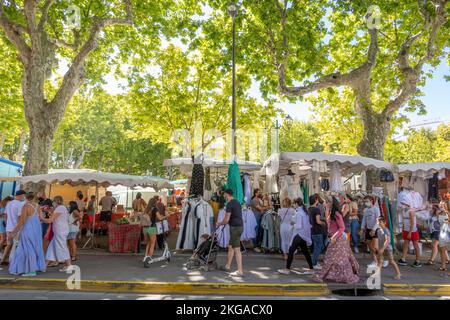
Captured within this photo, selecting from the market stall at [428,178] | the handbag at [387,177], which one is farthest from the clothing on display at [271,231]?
the market stall at [428,178]

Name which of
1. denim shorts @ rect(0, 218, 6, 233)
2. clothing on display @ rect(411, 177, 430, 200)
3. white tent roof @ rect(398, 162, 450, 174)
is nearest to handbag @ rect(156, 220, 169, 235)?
denim shorts @ rect(0, 218, 6, 233)

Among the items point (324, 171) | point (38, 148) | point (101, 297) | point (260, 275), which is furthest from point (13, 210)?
point (324, 171)

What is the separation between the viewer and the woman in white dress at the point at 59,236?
848cm

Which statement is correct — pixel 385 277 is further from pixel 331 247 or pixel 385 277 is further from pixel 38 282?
pixel 38 282

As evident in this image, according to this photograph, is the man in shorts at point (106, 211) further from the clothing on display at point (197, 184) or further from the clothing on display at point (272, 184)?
the clothing on display at point (272, 184)

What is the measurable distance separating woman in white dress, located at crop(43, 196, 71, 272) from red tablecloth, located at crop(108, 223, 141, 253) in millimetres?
2540

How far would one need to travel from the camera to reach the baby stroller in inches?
336

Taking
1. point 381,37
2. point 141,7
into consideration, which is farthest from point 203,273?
point 381,37

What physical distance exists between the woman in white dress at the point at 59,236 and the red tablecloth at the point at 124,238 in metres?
2.54

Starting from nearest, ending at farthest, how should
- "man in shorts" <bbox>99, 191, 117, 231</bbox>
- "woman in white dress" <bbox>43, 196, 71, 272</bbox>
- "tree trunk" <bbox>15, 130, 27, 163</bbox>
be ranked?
1. "woman in white dress" <bbox>43, 196, 71, 272</bbox>
2. "man in shorts" <bbox>99, 191, 117, 231</bbox>
3. "tree trunk" <bbox>15, 130, 27, 163</bbox>

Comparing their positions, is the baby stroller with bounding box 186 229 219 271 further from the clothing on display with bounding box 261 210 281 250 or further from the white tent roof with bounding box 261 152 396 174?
the white tent roof with bounding box 261 152 396 174

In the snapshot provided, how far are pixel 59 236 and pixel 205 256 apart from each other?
12.0 ft
